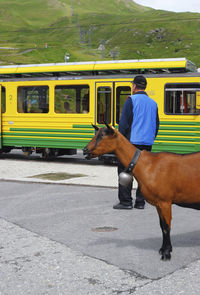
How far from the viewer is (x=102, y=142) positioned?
193 inches

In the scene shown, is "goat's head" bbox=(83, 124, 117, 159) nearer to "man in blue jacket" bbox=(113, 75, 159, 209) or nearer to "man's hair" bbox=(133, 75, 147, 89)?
"man in blue jacket" bbox=(113, 75, 159, 209)

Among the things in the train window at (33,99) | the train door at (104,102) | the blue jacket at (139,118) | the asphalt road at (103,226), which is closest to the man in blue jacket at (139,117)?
the blue jacket at (139,118)

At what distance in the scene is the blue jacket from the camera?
666 centimetres

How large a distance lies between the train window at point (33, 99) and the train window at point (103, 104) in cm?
204

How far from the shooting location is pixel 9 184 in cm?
1026

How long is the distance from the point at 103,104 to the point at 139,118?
8043mm

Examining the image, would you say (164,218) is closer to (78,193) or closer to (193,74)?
(78,193)

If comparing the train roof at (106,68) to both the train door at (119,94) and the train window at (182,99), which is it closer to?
the train door at (119,94)

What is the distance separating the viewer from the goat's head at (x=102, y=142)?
4.91 meters

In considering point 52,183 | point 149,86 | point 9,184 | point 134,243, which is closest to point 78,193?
point 52,183

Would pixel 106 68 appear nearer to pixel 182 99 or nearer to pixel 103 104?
pixel 103 104

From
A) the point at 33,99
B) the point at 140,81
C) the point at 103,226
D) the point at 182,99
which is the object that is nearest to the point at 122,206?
the point at 103,226

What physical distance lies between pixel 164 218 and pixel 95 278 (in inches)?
38.7

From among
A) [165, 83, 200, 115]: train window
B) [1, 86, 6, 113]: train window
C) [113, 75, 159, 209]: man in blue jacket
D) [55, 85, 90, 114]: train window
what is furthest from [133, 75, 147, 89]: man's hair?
[1, 86, 6, 113]: train window
